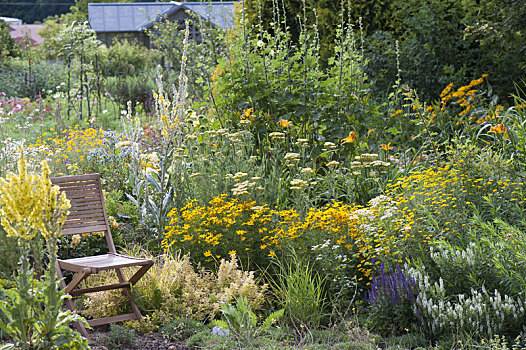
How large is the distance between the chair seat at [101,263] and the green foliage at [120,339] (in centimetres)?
44

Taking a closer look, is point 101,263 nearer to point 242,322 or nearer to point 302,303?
point 242,322

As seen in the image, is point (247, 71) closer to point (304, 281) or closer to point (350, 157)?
point (350, 157)

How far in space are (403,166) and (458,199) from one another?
182 centimetres

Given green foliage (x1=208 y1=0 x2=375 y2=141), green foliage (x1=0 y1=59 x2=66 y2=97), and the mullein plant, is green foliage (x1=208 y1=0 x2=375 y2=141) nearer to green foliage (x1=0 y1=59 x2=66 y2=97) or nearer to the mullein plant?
the mullein plant

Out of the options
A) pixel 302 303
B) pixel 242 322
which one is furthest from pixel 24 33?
pixel 242 322

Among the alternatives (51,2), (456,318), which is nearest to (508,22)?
(456,318)

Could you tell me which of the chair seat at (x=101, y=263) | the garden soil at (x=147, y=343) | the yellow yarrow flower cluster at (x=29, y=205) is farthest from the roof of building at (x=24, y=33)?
the yellow yarrow flower cluster at (x=29, y=205)

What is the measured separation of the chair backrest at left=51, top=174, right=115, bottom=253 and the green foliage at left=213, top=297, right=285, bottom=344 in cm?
135

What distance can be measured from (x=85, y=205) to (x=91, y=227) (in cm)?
20

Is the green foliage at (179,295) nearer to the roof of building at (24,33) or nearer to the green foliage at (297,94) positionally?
the green foliage at (297,94)

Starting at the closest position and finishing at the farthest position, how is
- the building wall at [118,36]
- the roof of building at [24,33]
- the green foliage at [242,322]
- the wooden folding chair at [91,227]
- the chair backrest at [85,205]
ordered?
the green foliage at [242,322]
the wooden folding chair at [91,227]
the chair backrest at [85,205]
the roof of building at [24,33]
the building wall at [118,36]

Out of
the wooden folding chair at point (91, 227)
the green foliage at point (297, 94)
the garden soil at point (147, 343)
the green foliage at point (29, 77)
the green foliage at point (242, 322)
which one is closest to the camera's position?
the green foliage at point (242, 322)

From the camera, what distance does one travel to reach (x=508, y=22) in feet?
22.3

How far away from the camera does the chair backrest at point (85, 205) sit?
4980 mm
